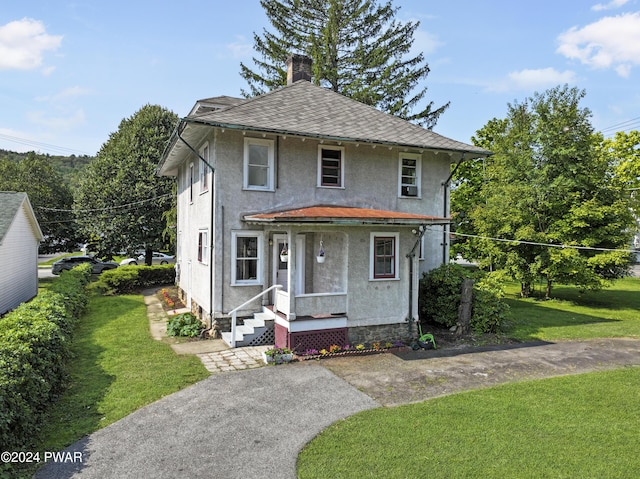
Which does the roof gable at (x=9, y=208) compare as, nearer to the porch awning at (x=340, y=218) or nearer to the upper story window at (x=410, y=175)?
the porch awning at (x=340, y=218)

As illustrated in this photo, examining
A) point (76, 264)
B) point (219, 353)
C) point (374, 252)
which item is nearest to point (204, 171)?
point (219, 353)

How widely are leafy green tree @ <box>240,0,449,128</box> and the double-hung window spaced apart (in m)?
16.7

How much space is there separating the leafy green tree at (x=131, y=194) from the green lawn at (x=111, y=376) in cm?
1548

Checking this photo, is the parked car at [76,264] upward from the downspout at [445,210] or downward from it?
downward

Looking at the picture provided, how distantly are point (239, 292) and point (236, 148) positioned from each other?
13.9 feet

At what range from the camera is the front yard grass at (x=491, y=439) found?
534 cm

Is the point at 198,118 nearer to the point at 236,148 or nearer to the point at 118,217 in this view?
the point at 236,148

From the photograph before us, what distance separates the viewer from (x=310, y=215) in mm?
10312

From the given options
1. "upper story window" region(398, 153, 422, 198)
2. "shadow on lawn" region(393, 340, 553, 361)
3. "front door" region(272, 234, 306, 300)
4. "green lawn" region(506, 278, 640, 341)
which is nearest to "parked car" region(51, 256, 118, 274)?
"front door" region(272, 234, 306, 300)

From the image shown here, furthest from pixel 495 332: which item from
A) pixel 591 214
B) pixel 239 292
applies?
pixel 591 214

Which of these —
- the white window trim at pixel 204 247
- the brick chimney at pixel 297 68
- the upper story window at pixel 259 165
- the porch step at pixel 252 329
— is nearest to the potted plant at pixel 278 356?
the porch step at pixel 252 329

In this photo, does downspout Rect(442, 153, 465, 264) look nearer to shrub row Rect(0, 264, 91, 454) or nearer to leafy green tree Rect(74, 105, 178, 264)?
shrub row Rect(0, 264, 91, 454)

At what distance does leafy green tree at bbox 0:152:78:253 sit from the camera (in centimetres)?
3238

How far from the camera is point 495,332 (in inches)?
523
